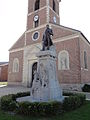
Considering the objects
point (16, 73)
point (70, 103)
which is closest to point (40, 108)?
point (70, 103)

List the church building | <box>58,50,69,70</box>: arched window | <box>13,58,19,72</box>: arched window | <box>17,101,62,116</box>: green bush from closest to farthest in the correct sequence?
1. <box>17,101,62,116</box>: green bush
2. the church building
3. <box>58,50,69,70</box>: arched window
4. <box>13,58,19,72</box>: arched window

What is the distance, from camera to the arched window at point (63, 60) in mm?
14203

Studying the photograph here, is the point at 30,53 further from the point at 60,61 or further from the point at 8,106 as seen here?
the point at 8,106

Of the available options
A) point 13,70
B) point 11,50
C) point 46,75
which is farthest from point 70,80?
→ point 11,50

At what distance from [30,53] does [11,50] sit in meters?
4.98

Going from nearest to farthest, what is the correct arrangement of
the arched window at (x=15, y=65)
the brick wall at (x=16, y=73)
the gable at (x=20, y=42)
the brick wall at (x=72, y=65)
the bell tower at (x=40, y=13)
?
the brick wall at (x=72, y=65)
the bell tower at (x=40, y=13)
the brick wall at (x=16, y=73)
the arched window at (x=15, y=65)
the gable at (x=20, y=42)

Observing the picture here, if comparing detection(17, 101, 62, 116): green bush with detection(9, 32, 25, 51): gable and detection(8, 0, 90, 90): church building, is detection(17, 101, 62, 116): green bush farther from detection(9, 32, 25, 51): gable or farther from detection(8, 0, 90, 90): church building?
detection(9, 32, 25, 51): gable

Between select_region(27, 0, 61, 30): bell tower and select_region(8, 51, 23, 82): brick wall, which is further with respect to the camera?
select_region(8, 51, 23, 82): brick wall

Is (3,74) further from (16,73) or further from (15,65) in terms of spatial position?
(16,73)

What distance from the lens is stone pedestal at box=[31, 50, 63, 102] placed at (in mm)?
5863

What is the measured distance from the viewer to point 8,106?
16.3ft

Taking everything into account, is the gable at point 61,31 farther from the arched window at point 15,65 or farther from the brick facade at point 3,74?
the brick facade at point 3,74

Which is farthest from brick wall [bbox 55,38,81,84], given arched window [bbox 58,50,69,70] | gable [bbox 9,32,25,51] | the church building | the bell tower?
gable [bbox 9,32,25,51]

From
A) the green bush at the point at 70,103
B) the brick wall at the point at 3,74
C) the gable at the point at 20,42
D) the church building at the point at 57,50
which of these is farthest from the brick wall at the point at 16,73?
the green bush at the point at 70,103
